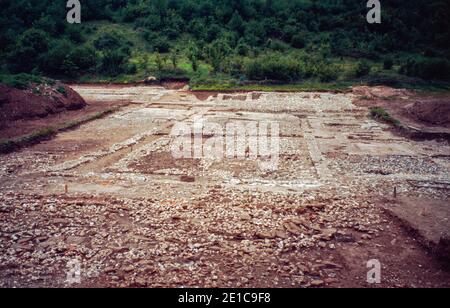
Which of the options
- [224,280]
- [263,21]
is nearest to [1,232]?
[224,280]

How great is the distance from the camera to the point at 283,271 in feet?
18.8

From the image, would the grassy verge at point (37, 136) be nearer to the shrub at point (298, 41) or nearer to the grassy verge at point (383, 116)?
the grassy verge at point (383, 116)

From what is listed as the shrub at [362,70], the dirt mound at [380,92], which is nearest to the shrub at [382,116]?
the dirt mound at [380,92]

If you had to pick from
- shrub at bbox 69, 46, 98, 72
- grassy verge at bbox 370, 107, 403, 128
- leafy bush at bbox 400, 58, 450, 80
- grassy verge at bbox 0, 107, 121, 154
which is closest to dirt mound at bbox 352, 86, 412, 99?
leafy bush at bbox 400, 58, 450, 80

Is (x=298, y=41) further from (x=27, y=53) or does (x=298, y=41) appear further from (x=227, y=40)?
(x=27, y=53)

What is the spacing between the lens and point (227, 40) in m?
38.2

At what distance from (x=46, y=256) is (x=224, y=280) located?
3.13m

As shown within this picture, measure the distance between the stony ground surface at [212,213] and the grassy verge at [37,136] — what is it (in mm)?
454

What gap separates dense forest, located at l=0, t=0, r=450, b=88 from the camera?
98.2 ft

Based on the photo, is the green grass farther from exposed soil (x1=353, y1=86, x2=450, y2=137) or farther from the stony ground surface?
exposed soil (x1=353, y1=86, x2=450, y2=137)

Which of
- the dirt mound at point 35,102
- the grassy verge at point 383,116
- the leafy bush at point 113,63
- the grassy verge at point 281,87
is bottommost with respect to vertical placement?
the grassy verge at point 383,116

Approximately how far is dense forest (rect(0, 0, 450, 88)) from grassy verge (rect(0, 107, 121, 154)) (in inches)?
552

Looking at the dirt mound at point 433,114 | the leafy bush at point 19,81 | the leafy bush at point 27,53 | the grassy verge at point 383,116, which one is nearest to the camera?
the dirt mound at point 433,114

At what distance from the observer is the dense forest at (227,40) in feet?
98.2
